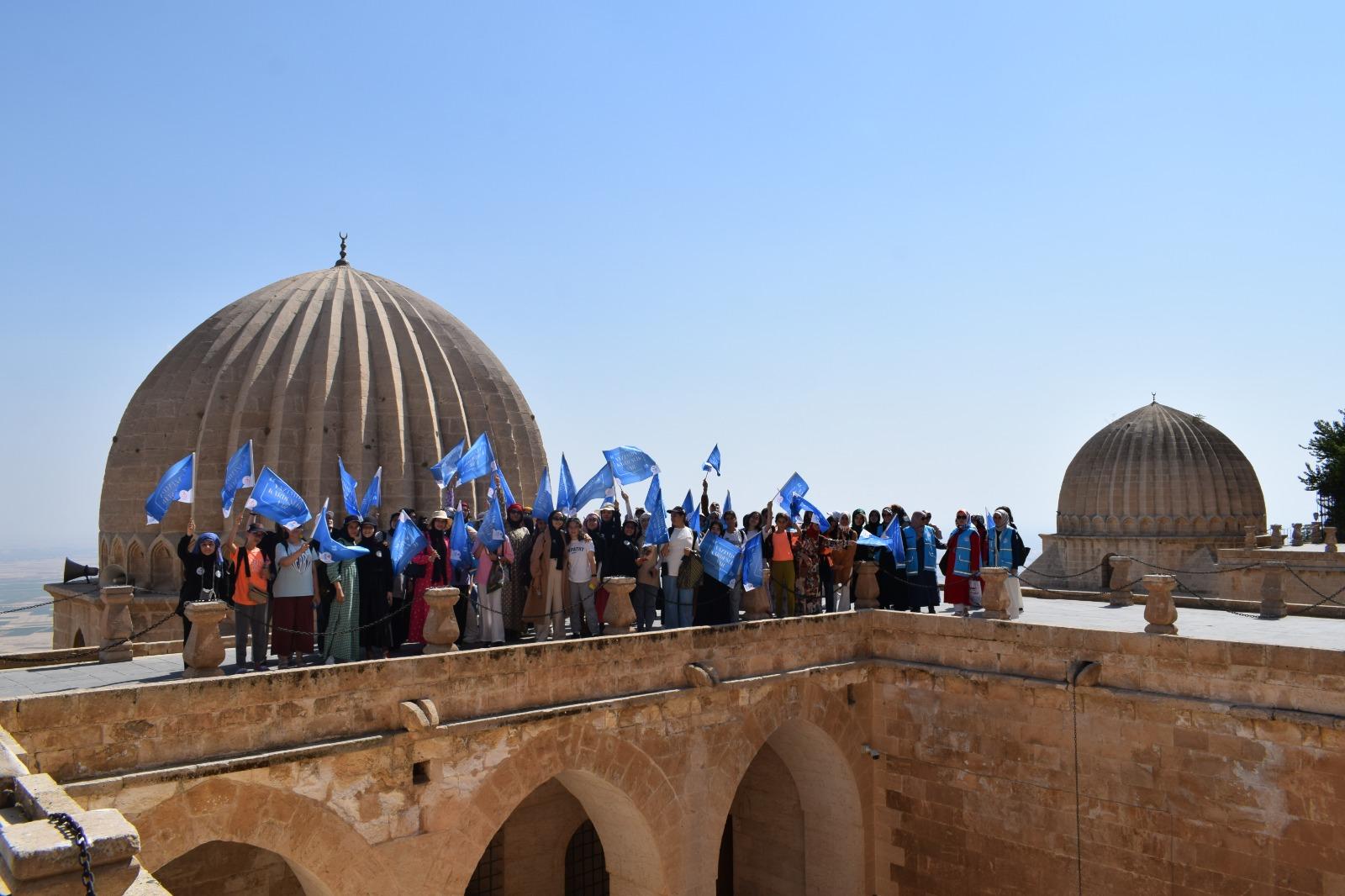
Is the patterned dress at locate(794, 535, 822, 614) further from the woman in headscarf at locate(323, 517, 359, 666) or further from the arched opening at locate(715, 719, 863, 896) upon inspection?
the woman in headscarf at locate(323, 517, 359, 666)

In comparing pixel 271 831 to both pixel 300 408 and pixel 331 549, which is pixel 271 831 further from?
pixel 300 408

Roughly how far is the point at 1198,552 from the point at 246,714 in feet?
94.0

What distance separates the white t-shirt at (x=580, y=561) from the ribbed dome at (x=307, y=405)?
6210 millimetres

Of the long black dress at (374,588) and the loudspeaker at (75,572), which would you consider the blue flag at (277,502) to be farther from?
the loudspeaker at (75,572)

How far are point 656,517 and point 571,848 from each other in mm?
5581

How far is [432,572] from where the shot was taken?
11.4m

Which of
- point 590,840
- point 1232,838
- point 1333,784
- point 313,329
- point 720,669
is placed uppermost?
point 313,329

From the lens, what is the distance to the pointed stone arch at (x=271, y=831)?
321 inches

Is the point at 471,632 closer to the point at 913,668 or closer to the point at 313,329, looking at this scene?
the point at 913,668

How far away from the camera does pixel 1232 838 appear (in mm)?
10867

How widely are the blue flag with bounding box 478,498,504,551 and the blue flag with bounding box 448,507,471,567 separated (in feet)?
0.76

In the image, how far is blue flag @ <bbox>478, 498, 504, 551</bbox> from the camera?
38.4ft

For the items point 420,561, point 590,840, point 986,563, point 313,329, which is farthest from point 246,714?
point 313,329

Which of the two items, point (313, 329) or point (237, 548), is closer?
point (237, 548)
